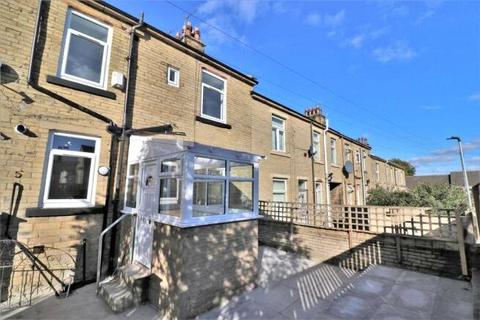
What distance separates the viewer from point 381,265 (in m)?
6.44

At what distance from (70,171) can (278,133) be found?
31.7ft

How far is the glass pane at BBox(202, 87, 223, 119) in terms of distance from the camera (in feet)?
28.3

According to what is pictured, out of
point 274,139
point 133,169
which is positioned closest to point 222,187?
point 133,169

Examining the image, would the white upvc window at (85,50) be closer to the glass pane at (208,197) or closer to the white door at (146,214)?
the white door at (146,214)

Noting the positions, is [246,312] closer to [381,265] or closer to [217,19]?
[381,265]

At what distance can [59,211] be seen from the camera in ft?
15.9

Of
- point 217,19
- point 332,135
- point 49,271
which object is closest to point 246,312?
point 49,271

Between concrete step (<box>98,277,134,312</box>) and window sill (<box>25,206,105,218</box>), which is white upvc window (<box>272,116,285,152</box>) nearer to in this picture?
window sill (<box>25,206,105,218</box>)

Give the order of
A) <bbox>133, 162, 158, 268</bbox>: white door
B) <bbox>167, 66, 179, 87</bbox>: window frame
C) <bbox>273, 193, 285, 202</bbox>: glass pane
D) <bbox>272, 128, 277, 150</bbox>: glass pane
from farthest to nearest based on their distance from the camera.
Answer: <bbox>272, 128, 277, 150</bbox>: glass pane → <bbox>273, 193, 285, 202</bbox>: glass pane → <bbox>167, 66, 179, 87</bbox>: window frame → <bbox>133, 162, 158, 268</bbox>: white door

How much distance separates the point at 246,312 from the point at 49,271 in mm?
4092

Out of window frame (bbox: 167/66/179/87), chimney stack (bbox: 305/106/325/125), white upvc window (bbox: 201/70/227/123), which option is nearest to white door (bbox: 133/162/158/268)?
window frame (bbox: 167/66/179/87)

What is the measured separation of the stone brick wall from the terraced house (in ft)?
0.07

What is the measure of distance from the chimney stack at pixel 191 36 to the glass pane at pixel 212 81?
102 cm

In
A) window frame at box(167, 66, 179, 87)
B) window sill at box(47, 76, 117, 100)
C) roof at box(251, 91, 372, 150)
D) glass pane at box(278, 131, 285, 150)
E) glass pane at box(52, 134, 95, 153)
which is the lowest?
glass pane at box(52, 134, 95, 153)
